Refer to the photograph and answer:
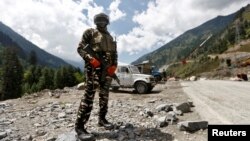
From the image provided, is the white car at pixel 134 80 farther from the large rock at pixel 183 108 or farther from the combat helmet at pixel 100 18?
the combat helmet at pixel 100 18

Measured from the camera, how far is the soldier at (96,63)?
6.50m

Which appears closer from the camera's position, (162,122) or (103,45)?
(103,45)

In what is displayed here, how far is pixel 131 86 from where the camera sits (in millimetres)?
21859

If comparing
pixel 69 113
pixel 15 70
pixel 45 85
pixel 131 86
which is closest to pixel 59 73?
pixel 45 85

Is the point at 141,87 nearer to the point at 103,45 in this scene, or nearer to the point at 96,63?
the point at 103,45

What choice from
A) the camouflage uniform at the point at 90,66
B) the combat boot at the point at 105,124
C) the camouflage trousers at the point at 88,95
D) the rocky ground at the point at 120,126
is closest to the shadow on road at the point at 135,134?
the rocky ground at the point at 120,126

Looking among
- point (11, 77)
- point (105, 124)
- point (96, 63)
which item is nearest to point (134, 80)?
point (105, 124)

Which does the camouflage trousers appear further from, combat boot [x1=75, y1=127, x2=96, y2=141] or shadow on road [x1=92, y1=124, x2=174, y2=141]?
shadow on road [x1=92, y1=124, x2=174, y2=141]

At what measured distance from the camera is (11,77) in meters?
78.9

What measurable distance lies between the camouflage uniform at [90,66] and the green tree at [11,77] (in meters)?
72.9

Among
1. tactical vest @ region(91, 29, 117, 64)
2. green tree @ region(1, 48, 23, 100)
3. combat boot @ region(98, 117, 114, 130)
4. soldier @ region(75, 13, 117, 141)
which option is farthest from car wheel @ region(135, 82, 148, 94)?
green tree @ region(1, 48, 23, 100)

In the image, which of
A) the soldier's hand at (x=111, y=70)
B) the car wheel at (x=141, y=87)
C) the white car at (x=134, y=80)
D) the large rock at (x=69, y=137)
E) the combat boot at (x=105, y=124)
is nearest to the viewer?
the large rock at (x=69, y=137)

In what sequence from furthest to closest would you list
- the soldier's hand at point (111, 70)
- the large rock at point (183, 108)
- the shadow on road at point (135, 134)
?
the large rock at point (183, 108) → the soldier's hand at point (111, 70) → the shadow on road at point (135, 134)

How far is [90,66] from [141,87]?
1494 centimetres
